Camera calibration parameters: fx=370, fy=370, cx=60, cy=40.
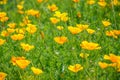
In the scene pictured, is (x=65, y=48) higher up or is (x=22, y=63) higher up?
(x=22, y=63)

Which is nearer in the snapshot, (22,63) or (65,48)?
(22,63)

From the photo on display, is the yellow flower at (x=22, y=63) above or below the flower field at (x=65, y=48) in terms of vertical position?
above

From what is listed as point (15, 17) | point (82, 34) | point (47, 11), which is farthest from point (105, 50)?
point (15, 17)

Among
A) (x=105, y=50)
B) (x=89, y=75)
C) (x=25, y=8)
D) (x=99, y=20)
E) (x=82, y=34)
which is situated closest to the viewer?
(x=89, y=75)

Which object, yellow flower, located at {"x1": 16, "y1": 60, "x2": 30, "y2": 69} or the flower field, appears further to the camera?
the flower field

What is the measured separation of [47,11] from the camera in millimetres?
5707

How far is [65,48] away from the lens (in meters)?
→ 4.31

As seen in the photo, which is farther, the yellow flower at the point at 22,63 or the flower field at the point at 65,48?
the flower field at the point at 65,48

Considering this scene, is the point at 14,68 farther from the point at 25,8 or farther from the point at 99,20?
the point at 25,8

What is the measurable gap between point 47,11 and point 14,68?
76.0 inches

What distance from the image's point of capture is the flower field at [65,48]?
3.58 m

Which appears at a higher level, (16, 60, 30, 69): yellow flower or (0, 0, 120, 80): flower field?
(16, 60, 30, 69): yellow flower

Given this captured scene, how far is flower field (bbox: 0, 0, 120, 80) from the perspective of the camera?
3.58 metres

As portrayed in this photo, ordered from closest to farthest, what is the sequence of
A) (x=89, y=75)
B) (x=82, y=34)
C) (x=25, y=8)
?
(x=89, y=75) → (x=82, y=34) → (x=25, y=8)
